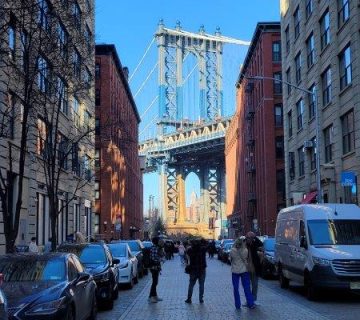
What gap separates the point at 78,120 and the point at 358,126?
19693 millimetres

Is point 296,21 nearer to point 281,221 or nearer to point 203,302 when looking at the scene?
point 281,221

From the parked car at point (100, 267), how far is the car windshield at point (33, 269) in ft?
12.3

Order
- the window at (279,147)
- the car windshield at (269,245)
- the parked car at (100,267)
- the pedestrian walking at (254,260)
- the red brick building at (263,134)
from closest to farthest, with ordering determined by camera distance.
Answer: the parked car at (100,267)
the pedestrian walking at (254,260)
the car windshield at (269,245)
the red brick building at (263,134)
the window at (279,147)

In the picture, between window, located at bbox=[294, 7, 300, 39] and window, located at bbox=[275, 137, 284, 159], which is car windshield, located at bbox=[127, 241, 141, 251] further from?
window, located at bbox=[275, 137, 284, 159]

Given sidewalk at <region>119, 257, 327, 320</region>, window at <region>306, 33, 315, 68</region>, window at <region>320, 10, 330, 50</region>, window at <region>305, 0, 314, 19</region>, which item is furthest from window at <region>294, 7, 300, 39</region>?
sidewalk at <region>119, 257, 327, 320</region>

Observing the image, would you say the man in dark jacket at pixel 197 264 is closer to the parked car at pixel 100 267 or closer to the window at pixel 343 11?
the parked car at pixel 100 267

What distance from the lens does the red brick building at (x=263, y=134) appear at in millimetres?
63938

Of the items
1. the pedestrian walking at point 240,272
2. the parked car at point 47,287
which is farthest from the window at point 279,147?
the parked car at point 47,287

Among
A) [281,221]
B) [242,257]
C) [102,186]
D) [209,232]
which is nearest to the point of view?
[242,257]

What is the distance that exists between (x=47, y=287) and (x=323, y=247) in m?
8.38

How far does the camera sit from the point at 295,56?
44156 millimetres

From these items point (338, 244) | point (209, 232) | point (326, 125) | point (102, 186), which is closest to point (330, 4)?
point (326, 125)

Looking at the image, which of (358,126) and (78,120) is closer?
(358,126)

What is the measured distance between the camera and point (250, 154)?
77.1 m
